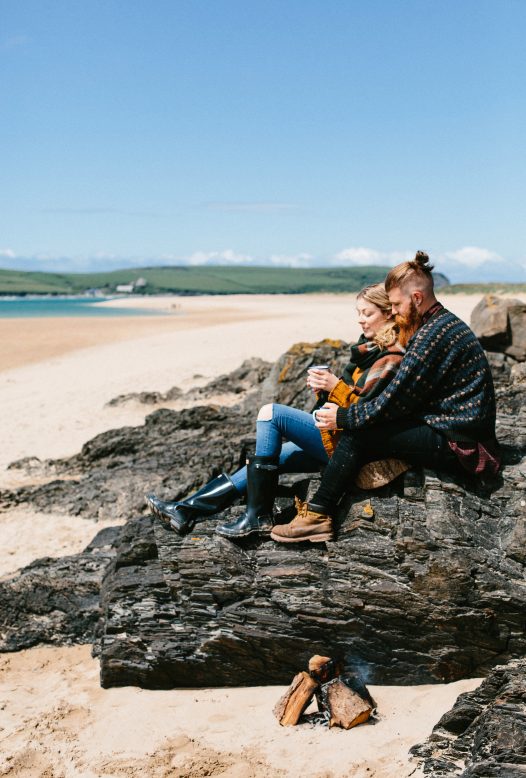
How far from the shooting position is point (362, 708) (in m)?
5.38

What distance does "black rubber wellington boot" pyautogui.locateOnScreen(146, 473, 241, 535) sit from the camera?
21.2ft

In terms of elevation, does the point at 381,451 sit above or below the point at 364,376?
below

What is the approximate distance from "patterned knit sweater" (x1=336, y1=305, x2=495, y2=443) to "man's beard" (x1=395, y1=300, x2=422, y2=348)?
12 cm

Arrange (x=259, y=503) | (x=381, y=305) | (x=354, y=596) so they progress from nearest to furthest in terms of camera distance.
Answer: (x=354, y=596)
(x=381, y=305)
(x=259, y=503)

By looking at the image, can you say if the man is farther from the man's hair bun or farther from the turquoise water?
the turquoise water

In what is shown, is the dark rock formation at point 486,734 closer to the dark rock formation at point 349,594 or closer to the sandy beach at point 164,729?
the sandy beach at point 164,729

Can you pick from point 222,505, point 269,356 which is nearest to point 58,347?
point 269,356

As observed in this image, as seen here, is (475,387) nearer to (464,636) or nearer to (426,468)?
(426,468)

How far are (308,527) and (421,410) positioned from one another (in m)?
1.37

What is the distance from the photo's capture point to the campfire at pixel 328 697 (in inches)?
212

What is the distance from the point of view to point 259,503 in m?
6.16

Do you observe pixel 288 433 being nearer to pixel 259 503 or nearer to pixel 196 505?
pixel 259 503

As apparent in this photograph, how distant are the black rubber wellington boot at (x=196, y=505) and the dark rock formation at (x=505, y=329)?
10117 millimetres

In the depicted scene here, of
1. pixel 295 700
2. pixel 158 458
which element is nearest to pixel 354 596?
pixel 295 700
